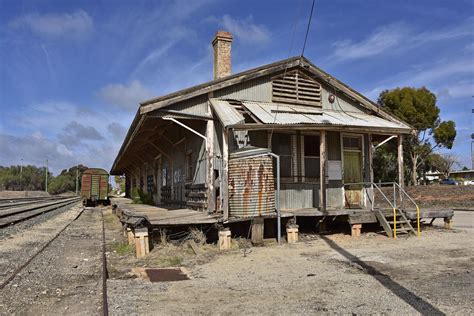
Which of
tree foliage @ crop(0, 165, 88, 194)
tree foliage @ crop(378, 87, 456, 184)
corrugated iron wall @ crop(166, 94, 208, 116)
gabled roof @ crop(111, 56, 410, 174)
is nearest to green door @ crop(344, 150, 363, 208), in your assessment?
gabled roof @ crop(111, 56, 410, 174)

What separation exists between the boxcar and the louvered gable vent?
92.3 ft

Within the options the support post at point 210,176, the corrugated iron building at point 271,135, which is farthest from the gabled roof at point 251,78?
the support post at point 210,176

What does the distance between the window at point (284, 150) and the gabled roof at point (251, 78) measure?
2046 millimetres

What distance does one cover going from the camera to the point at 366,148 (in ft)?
47.2

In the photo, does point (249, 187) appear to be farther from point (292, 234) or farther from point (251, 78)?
→ point (251, 78)

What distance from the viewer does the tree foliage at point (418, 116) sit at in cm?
3700

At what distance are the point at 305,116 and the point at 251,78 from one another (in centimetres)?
201

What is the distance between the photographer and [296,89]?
14219 mm

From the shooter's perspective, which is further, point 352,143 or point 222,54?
point 222,54

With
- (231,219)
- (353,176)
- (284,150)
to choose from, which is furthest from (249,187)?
(353,176)

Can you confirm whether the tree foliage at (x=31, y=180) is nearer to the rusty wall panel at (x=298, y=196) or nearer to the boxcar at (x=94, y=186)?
the boxcar at (x=94, y=186)

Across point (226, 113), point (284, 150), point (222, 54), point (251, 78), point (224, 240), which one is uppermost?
point (222, 54)

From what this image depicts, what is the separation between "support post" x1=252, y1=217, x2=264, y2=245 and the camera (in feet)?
35.3

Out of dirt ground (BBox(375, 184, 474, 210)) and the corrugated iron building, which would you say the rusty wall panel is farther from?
dirt ground (BBox(375, 184, 474, 210))
